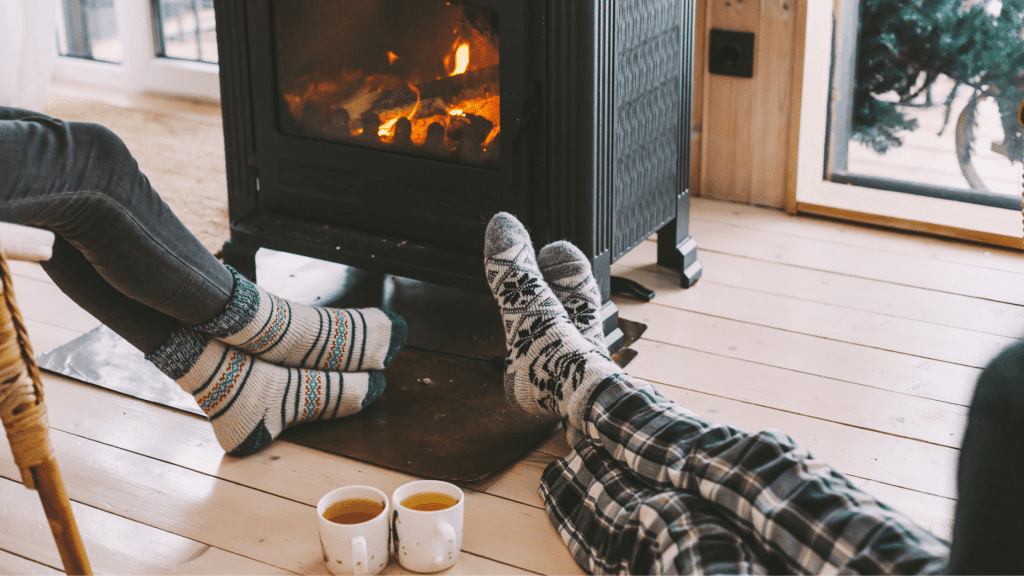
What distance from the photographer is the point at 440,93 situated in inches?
62.7

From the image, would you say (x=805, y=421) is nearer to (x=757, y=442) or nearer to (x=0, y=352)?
(x=757, y=442)

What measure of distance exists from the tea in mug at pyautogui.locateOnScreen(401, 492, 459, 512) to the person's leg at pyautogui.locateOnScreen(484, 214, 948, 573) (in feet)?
0.66

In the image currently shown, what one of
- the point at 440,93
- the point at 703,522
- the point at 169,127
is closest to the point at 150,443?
the point at 440,93

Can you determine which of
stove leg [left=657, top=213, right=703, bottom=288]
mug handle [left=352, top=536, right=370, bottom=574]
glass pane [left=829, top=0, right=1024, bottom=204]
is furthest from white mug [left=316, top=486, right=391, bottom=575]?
glass pane [left=829, top=0, right=1024, bottom=204]

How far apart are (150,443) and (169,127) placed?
A: 64.1 inches

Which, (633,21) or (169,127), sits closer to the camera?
(633,21)

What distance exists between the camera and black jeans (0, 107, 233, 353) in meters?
1.11

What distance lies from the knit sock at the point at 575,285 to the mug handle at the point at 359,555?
1.64 feet

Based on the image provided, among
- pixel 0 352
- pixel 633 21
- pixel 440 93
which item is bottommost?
pixel 0 352

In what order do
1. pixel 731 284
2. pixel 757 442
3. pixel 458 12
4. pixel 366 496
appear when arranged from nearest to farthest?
pixel 757 442 → pixel 366 496 → pixel 458 12 → pixel 731 284

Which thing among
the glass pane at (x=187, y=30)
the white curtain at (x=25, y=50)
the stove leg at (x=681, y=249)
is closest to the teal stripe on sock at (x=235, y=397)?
the stove leg at (x=681, y=249)

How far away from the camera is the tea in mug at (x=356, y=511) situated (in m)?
1.12

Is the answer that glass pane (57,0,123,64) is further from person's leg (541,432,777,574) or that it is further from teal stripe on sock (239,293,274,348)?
person's leg (541,432,777,574)

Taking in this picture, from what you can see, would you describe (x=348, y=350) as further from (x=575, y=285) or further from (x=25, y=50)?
(x=25, y=50)
